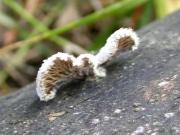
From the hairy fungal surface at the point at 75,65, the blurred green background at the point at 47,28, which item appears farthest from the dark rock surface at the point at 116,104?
the blurred green background at the point at 47,28

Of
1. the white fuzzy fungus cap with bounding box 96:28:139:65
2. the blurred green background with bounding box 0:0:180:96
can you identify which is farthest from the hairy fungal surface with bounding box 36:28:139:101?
the blurred green background with bounding box 0:0:180:96

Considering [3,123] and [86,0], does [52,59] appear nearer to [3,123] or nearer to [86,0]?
[3,123]

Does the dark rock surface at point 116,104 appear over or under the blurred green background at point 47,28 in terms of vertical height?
under

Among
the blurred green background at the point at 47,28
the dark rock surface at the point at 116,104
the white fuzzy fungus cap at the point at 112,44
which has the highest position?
the blurred green background at the point at 47,28

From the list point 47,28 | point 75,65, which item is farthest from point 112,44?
point 47,28

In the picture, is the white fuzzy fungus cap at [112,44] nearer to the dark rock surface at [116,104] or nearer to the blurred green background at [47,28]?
the dark rock surface at [116,104]

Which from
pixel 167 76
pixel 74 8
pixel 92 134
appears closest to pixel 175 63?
pixel 167 76

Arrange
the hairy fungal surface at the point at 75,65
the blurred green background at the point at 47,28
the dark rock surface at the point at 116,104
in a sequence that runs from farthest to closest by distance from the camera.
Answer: the blurred green background at the point at 47,28 < the hairy fungal surface at the point at 75,65 < the dark rock surface at the point at 116,104
